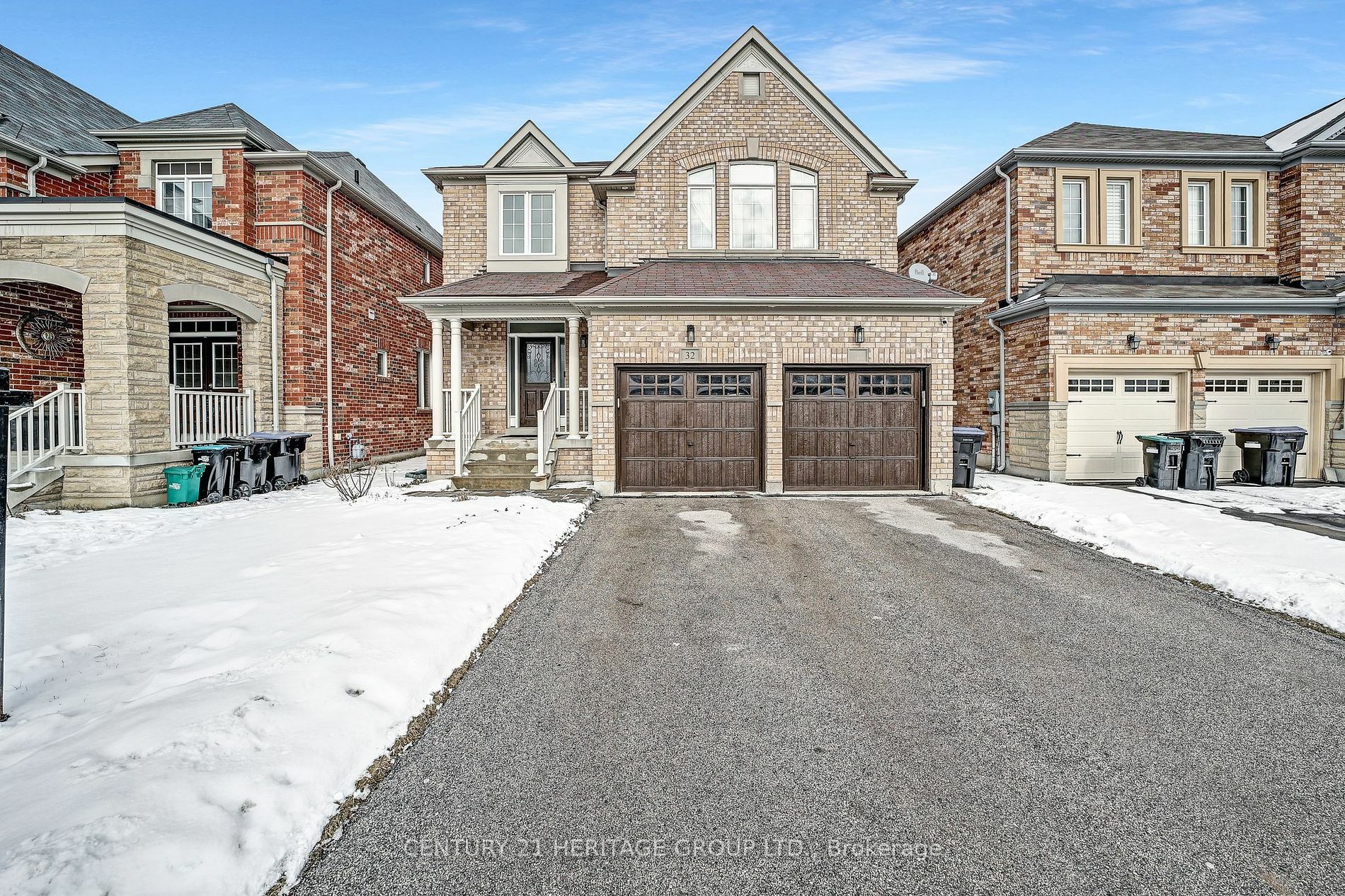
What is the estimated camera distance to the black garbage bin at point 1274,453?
12562 mm

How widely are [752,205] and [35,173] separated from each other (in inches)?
569

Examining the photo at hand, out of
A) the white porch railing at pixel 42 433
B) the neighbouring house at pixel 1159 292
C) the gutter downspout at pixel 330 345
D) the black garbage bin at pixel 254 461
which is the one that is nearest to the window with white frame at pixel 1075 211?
the neighbouring house at pixel 1159 292

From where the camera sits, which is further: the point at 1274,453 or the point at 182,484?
the point at 1274,453

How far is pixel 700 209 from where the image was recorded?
13.6 metres

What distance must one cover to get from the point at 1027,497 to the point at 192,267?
15.0 meters

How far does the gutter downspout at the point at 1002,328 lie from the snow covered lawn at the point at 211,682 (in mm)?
11983

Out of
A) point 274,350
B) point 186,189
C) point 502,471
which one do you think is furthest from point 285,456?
point 186,189

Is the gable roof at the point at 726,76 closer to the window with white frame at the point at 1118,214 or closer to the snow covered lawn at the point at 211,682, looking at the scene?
the window with white frame at the point at 1118,214

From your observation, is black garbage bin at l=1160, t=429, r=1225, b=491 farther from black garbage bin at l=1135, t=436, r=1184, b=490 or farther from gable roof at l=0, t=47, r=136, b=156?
gable roof at l=0, t=47, r=136, b=156

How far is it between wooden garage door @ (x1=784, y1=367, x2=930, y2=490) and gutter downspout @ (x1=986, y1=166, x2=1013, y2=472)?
437 centimetres

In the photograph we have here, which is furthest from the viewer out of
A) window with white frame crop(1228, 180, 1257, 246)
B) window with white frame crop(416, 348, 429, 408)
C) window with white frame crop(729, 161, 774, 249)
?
window with white frame crop(416, 348, 429, 408)

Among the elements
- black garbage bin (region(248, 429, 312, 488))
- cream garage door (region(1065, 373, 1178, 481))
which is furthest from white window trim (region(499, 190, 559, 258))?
cream garage door (region(1065, 373, 1178, 481))

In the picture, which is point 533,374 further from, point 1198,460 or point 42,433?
point 1198,460

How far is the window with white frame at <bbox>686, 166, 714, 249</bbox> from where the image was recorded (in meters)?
13.5
